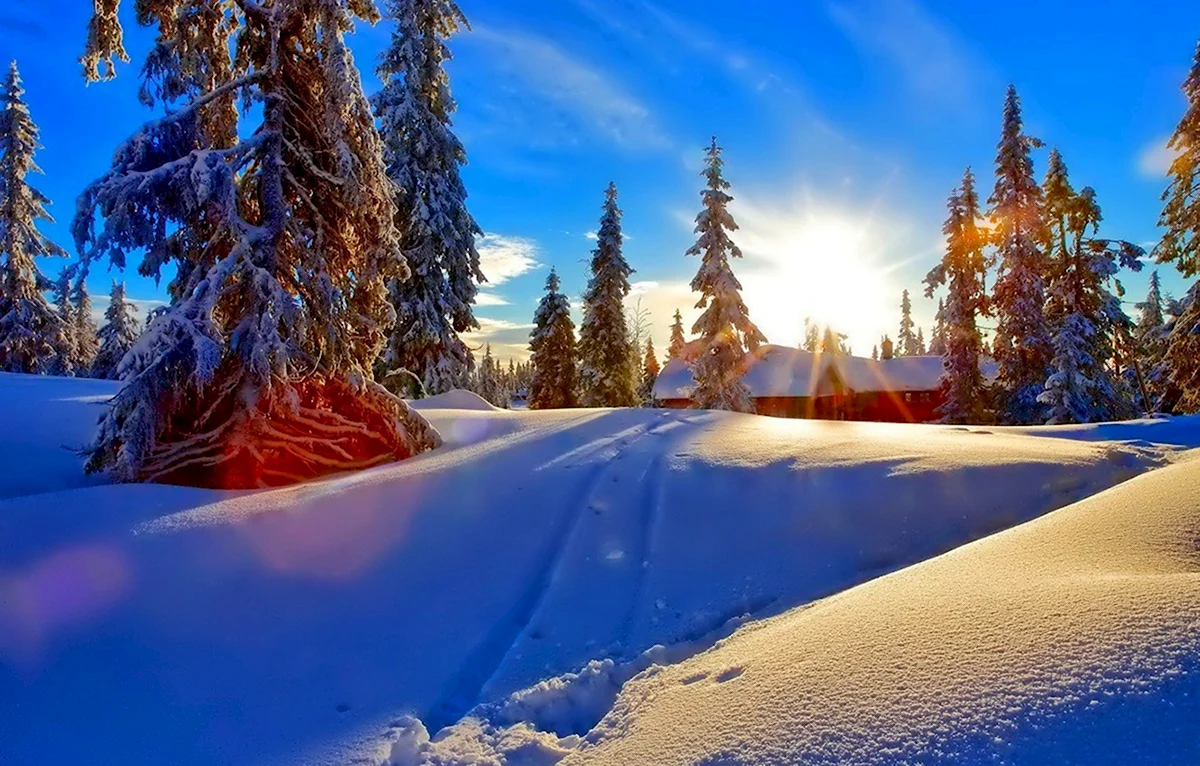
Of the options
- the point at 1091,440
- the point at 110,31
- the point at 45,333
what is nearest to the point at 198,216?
the point at 110,31

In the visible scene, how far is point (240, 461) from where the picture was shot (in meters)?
5.99

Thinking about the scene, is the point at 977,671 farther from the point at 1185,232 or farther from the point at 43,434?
the point at 1185,232

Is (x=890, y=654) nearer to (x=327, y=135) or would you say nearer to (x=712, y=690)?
(x=712, y=690)

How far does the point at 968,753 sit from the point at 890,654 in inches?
24.9

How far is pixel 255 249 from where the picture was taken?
6363 mm

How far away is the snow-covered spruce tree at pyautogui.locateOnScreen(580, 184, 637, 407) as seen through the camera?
1190 inches

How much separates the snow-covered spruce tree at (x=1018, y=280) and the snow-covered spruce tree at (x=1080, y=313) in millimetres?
444

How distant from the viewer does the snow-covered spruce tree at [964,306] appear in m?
25.5

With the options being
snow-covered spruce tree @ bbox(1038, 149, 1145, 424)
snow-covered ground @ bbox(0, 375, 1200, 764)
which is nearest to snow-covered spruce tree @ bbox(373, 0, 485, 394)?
snow-covered ground @ bbox(0, 375, 1200, 764)

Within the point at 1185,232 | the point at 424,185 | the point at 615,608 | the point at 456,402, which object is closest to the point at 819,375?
the point at 1185,232

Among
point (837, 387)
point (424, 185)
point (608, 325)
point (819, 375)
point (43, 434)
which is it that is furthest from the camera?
point (819, 375)

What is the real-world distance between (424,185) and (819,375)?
91.9ft

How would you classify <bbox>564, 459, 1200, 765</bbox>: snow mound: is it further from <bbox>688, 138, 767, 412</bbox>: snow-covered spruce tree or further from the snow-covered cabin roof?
the snow-covered cabin roof

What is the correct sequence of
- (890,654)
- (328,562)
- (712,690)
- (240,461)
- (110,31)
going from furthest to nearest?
1. (110,31)
2. (240,461)
3. (328,562)
4. (712,690)
5. (890,654)
